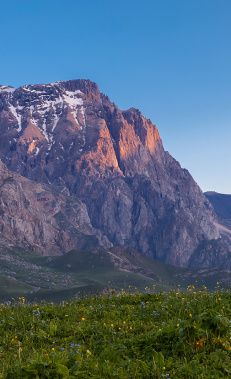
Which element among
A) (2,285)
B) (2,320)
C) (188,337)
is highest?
(188,337)

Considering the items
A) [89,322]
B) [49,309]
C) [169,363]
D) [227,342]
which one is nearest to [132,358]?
[169,363]

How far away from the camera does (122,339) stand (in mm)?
9492

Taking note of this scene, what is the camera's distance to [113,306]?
43.8ft

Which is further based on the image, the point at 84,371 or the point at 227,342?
the point at 227,342

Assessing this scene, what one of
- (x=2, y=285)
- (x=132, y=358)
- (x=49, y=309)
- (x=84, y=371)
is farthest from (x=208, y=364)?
(x=2, y=285)

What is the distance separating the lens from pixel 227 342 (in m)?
7.93

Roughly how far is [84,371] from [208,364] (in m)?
3.09

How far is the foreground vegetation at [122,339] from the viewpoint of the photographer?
7.13 metres

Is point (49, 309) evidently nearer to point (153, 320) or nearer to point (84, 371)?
point (153, 320)

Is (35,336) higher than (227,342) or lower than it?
lower

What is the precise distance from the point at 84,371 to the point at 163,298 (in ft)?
24.8

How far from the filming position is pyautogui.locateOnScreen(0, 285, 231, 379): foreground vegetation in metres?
7.13

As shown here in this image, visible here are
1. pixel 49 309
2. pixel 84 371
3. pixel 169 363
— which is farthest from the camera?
pixel 49 309

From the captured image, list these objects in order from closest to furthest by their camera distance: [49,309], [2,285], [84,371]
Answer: [84,371] < [49,309] < [2,285]
